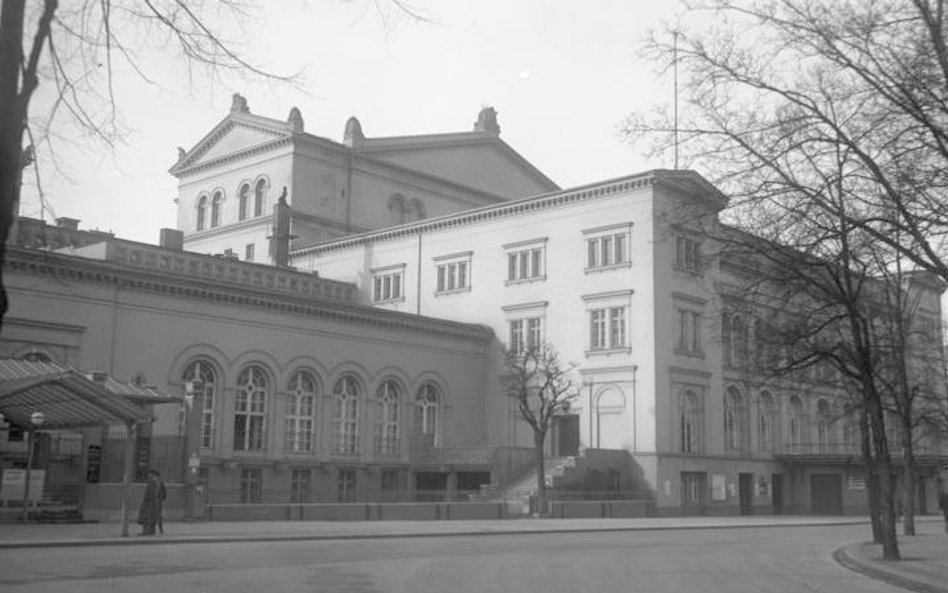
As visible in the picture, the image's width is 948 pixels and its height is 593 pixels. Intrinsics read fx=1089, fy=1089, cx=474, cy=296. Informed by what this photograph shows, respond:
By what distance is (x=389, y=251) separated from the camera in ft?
212

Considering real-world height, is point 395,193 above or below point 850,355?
above

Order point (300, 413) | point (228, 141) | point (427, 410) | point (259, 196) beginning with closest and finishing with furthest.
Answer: point (300, 413) → point (427, 410) → point (259, 196) → point (228, 141)

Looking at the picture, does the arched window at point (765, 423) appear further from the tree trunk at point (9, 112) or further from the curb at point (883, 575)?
the tree trunk at point (9, 112)

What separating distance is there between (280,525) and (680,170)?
20185 mm

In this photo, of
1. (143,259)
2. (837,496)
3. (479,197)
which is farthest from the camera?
(479,197)

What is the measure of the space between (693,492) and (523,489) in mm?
9838

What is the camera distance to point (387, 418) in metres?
54.5

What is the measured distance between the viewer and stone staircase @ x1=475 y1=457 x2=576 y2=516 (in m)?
47.6

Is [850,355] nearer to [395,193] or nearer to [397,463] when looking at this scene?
[397,463]

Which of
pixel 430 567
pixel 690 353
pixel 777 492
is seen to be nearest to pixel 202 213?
pixel 690 353

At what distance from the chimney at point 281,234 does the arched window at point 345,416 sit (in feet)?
45.4

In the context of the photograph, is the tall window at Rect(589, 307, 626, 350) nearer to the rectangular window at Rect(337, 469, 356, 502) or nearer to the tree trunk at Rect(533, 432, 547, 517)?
the tree trunk at Rect(533, 432, 547, 517)

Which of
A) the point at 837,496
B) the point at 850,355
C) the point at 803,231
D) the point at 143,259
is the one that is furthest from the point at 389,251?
the point at 803,231

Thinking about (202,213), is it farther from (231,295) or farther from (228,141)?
(231,295)
